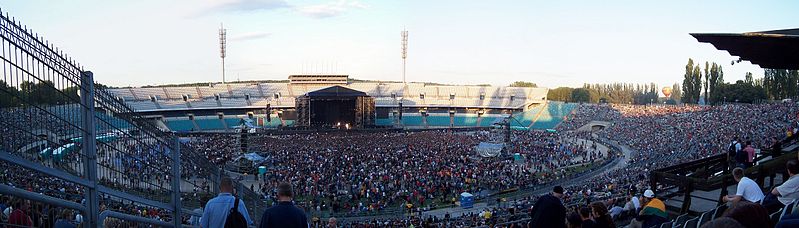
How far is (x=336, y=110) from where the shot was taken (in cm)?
4703

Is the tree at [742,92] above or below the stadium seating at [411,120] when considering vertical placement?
above

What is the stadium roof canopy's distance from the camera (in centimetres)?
741

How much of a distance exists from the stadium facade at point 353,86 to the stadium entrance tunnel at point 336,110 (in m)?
5.15

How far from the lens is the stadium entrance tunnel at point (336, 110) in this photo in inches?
1802

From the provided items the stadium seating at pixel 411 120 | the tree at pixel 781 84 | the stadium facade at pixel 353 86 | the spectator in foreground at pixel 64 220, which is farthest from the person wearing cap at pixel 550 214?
the tree at pixel 781 84

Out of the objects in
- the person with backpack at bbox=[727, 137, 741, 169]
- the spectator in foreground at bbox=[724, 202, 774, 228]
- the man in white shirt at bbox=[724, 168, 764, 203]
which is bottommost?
the person with backpack at bbox=[727, 137, 741, 169]

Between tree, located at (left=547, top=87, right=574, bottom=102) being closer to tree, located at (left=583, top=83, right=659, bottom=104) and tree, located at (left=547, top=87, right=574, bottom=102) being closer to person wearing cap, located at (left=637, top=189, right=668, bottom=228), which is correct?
tree, located at (left=583, top=83, right=659, bottom=104)

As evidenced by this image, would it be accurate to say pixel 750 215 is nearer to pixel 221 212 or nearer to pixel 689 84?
pixel 221 212

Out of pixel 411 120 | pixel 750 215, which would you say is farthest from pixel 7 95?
pixel 411 120

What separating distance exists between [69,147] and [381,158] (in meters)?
23.1

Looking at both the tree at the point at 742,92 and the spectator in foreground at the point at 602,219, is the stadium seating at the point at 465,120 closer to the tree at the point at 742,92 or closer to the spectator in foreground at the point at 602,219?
the tree at the point at 742,92

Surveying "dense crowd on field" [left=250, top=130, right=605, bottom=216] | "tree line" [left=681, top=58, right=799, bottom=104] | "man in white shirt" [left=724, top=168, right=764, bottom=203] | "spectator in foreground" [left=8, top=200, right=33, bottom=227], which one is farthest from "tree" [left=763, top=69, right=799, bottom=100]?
"spectator in foreground" [left=8, top=200, right=33, bottom=227]

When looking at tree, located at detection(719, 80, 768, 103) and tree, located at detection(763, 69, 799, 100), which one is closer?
tree, located at detection(763, 69, 799, 100)

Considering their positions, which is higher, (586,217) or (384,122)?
(586,217)
